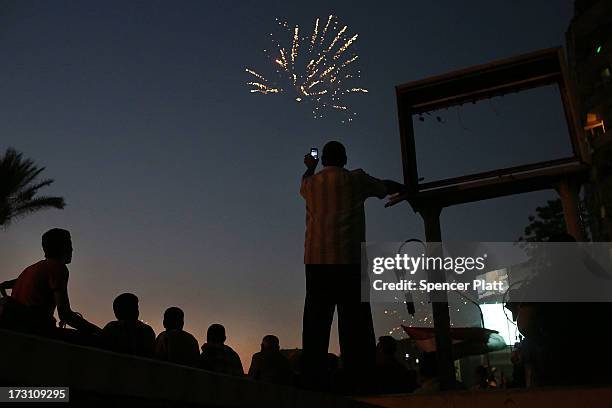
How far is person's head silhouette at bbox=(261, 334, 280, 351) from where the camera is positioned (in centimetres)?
640

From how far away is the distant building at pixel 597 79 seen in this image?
36719 millimetres

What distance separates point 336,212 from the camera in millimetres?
4539

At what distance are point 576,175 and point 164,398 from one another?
659 cm

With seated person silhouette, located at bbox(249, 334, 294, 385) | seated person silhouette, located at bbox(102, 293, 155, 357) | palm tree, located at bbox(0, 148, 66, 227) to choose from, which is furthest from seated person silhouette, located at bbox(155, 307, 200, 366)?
palm tree, located at bbox(0, 148, 66, 227)

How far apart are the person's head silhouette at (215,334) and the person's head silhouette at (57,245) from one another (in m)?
A: 2.32

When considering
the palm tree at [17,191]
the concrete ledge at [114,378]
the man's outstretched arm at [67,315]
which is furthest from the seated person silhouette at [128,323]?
the palm tree at [17,191]

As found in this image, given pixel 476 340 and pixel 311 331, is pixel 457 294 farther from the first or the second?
pixel 476 340

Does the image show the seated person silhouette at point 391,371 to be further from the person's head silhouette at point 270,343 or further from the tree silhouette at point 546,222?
the tree silhouette at point 546,222

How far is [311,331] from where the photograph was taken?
14.3ft

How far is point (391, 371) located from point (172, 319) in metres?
2.18

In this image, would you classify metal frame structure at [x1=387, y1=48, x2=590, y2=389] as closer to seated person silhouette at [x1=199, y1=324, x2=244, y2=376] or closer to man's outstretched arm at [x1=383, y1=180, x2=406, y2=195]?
man's outstretched arm at [x1=383, y1=180, x2=406, y2=195]

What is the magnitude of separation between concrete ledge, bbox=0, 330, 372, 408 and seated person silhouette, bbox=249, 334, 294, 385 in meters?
4.04

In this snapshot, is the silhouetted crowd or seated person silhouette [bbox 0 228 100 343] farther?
seated person silhouette [bbox 0 228 100 343]

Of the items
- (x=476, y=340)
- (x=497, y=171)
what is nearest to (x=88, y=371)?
(x=497, y=171)
